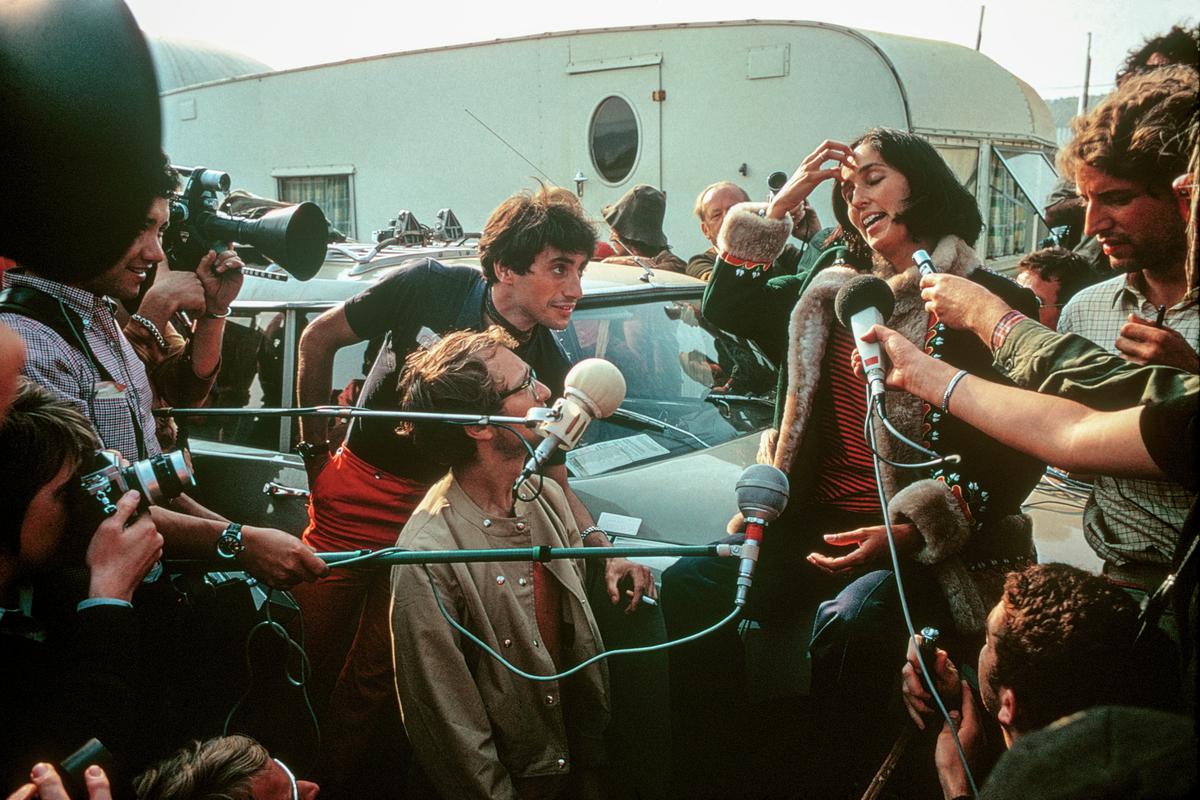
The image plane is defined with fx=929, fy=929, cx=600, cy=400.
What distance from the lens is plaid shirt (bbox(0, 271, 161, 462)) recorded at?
2.39 meters

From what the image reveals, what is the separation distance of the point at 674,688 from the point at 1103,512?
1267mm

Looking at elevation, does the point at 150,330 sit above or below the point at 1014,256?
above

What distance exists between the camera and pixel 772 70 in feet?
27.0

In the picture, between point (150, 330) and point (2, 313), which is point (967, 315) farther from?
point (150, 330)

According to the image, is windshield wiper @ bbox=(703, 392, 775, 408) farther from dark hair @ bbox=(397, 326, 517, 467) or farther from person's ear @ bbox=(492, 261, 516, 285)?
dark hair @ bbox=(397, 326, 517, 467)

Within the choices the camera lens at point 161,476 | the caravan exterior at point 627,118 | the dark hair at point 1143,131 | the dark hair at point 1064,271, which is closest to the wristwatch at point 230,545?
the camera lens at point 161,476

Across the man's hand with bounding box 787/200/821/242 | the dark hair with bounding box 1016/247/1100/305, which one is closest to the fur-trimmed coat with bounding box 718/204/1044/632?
the man's hand with bounding box 787/200/821/242

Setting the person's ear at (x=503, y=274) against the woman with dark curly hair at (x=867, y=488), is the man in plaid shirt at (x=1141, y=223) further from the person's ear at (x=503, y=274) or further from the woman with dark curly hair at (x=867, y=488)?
the person's ear at (x=503, y=274)

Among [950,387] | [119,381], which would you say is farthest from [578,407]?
[119,381]

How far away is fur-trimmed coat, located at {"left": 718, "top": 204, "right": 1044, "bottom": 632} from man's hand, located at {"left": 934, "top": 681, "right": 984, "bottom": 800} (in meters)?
0.28

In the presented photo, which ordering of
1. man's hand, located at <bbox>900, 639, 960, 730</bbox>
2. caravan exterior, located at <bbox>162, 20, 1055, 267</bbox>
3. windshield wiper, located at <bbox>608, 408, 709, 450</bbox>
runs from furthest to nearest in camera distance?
caravan exterior, located at <bbox>162, 20, 1055, 267</bbox> → windshield wiper, located at <bbox>608, 408, 709, 450</bbox> → man's hand, located at <bbox>900, 639, 960, 730</bbox>

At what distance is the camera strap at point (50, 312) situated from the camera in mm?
2439

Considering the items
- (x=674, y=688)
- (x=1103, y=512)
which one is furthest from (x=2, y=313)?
(x=1103, y=512)

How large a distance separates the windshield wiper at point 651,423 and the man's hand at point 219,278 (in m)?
1.46
